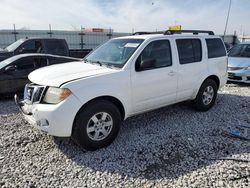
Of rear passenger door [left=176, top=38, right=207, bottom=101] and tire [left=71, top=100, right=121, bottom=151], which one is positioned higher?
rear passenger door [left=176, top=38, right=207, bottom=101]

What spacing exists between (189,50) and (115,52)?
5.51 feet

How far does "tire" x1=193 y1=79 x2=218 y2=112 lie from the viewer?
204 inches

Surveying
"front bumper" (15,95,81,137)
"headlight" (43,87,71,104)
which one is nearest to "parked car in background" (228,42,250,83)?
"front bumper" (15,95,81,137)

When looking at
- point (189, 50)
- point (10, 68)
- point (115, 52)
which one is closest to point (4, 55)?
point (10, 68)

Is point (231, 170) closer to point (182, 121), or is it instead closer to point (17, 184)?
point (182, 121)

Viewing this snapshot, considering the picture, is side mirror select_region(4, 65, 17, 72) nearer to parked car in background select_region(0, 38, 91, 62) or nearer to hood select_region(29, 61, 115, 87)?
hood select_region(29, 61, 115, 87)

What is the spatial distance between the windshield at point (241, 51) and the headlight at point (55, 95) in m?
8.15

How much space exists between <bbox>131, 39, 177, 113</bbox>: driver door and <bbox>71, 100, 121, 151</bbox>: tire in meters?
0.52

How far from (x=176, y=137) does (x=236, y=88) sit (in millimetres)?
4880

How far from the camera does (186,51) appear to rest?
15.6 ft

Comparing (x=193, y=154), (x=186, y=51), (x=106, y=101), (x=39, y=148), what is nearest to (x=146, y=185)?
(x=193, y=154)

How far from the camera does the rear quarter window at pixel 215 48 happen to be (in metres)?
5.29

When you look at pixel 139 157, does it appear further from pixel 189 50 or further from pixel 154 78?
pixel 189 50

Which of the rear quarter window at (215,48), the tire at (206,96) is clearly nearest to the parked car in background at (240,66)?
the rear quarter window at (215,48)
